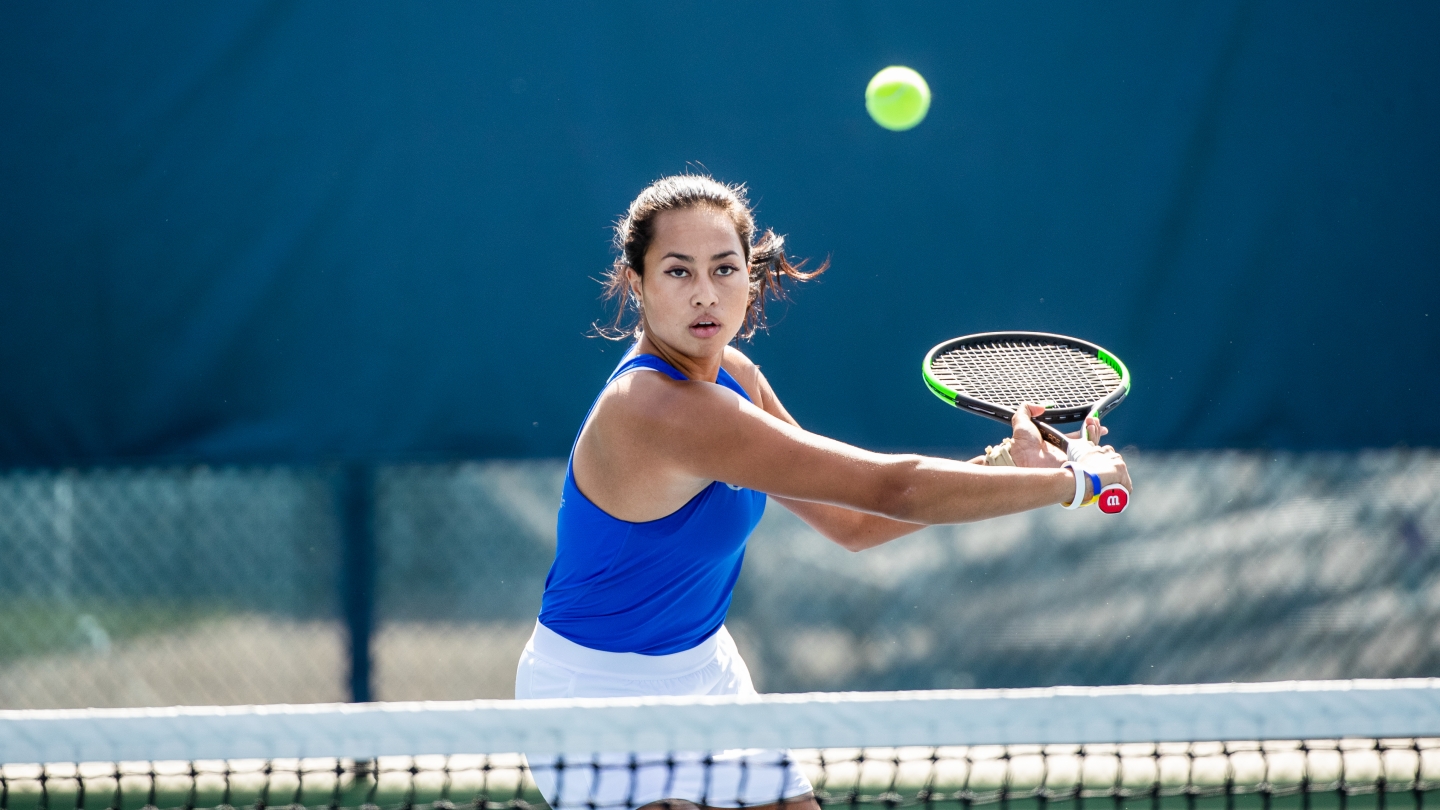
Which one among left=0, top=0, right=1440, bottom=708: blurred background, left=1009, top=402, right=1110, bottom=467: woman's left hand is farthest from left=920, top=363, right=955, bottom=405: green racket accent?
left=0, top=0, right=1440, bottom=708: blurred background

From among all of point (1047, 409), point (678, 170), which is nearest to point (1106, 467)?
point (1047, 409)

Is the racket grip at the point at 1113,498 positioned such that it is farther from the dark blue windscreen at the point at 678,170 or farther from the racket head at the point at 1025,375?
the dark blue windscreen at the point at 678,170

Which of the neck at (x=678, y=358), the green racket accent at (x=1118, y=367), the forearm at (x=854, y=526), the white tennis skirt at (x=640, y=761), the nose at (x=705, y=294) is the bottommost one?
the white tennis skirt at (x=640, y=761)

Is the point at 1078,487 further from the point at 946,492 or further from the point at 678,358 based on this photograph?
the point at 678,358

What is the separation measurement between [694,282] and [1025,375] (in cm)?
85

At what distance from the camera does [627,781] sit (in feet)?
5.61

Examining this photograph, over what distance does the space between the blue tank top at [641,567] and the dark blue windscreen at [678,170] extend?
1.54m

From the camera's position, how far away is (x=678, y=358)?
6.05 ft

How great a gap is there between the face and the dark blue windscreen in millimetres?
1499

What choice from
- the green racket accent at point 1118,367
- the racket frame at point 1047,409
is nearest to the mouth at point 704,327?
the racket frame at point 1047,409

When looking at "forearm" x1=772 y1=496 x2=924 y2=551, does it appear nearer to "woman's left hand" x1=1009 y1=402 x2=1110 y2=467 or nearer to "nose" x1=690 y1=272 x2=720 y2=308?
"woman's left hand" x1=1009 y1=402 x2=1110 y2=467

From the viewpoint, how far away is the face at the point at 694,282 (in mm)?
1807

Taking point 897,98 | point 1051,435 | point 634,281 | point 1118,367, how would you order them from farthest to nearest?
point 897,98 < point 1118,367 < point 1051,435 < point 634,281

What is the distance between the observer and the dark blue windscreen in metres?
3.33
